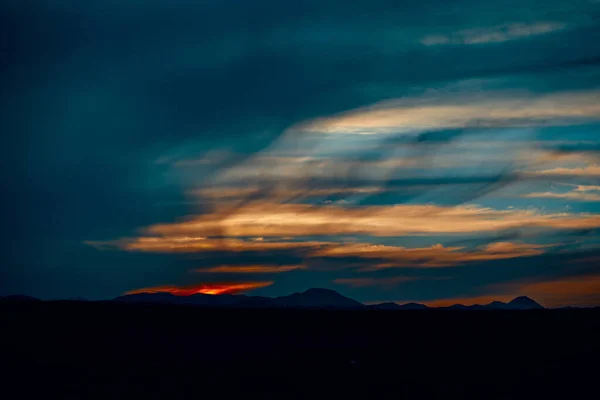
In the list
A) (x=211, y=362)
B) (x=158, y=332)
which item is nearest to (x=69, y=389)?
(x=211, y=362)

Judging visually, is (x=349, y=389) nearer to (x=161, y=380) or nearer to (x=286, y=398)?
(x=286, y=398)

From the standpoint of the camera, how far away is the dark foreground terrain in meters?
45.3

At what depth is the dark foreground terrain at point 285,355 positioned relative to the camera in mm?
45312

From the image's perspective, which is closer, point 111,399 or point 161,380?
point 111,399

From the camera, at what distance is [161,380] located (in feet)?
151

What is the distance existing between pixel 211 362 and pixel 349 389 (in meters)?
10.6

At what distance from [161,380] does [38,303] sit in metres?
35.2

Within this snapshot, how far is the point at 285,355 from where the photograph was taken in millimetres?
53625

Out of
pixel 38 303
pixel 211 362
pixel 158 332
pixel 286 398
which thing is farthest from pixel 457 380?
pixel 38 303

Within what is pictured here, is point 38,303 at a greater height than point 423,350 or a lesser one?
greater

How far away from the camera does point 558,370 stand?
164ft

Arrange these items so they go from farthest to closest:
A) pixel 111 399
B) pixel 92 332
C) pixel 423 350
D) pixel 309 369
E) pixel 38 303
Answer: pixel 38 303 < pixel 92 332 < pixel 423 350 < pixel 309 369 < pixel 111 399

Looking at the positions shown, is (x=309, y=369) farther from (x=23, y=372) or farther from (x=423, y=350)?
(x=23, y=372)

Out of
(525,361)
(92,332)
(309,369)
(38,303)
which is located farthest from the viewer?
(38,303)
